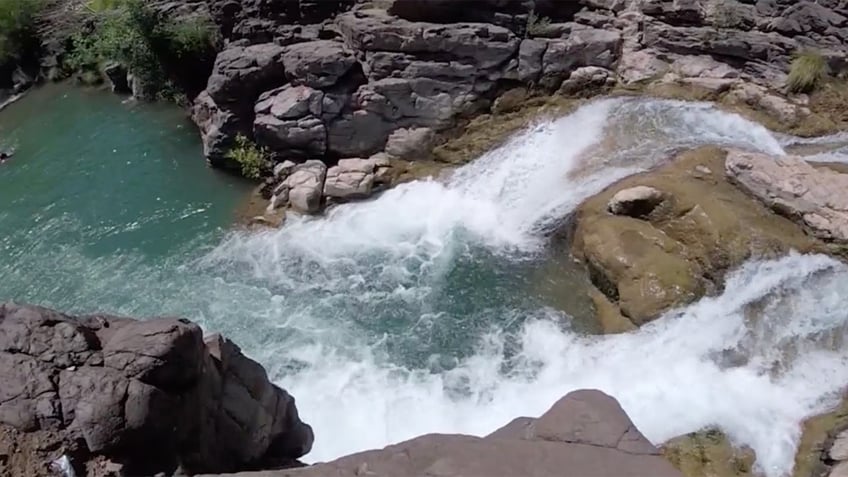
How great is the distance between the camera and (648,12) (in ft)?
62.7

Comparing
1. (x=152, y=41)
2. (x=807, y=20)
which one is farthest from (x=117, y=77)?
(x=807, y=20)

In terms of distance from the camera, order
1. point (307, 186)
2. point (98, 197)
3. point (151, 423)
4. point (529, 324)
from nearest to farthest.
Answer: point (151, 423), point (529, 324), point (307, 186), point (98, 197)

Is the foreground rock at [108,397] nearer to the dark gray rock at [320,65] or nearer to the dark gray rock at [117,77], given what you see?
the dark gray rock at [320,65]

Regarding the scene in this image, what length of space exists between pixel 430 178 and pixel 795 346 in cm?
910

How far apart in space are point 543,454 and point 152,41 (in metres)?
20.7

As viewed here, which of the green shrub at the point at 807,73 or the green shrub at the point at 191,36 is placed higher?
the green shrub at the point at 807,73

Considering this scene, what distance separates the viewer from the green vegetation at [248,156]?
19828 mm

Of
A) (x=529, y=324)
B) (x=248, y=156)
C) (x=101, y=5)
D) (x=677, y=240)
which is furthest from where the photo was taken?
(x=101, y=5)

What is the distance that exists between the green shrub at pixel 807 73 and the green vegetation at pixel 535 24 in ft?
19.2

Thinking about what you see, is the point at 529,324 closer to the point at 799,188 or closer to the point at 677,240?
the point at 677,240

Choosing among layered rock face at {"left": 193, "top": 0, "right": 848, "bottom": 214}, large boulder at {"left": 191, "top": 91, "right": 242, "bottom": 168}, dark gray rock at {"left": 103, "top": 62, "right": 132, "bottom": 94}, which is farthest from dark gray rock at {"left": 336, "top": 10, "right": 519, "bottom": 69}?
dark gray rock at {"left": 103, "top": 62, "right": 132, "bottom": 94}

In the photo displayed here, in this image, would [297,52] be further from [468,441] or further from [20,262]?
[468,441]

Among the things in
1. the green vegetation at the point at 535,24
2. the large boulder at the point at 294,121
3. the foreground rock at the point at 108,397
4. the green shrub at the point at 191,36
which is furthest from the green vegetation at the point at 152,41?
the foreground rock at the point at 108,397

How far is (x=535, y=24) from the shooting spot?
1936cm
